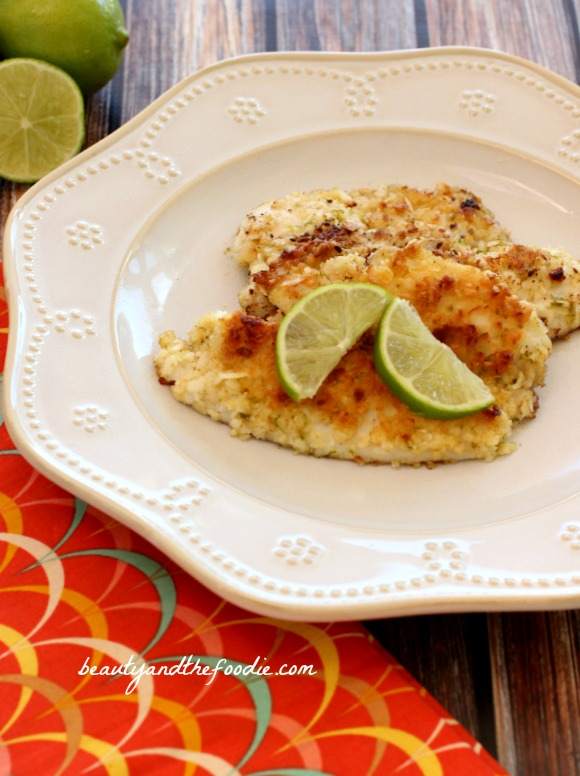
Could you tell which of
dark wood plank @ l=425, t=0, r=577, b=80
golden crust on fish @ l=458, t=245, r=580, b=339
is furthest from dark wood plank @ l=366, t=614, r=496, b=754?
dark wood plank @ l=425, t=0, r=577, b=80

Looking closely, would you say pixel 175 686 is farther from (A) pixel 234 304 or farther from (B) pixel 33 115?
(B) pixel 33 115

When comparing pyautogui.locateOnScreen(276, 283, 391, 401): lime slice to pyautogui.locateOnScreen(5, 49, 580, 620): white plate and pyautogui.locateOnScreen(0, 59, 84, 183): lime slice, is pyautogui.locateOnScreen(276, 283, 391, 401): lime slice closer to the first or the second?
pyautogui.locateOnScreen(5, 49, 580, 620): white plate

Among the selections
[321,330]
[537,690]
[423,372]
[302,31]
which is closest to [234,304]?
[321,330]

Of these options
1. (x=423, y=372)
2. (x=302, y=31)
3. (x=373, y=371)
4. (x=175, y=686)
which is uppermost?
(x=302, y=31)

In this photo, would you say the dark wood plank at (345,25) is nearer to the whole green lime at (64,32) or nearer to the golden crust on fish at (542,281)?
the whole green lime at (64,32)

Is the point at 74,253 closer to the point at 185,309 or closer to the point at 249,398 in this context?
the point at 185,309

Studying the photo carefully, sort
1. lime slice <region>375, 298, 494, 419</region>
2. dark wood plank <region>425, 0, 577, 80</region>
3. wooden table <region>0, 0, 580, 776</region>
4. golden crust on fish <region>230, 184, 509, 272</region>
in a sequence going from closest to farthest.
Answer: lime slice <region>375, 298, 494, 419</region> < golden crust on fish <region>230, 184, 509, 272</region> < wooden table <region>0, 0, 580, 776</region> < dark wood plank <region>425, 0, 577, 80</region>
